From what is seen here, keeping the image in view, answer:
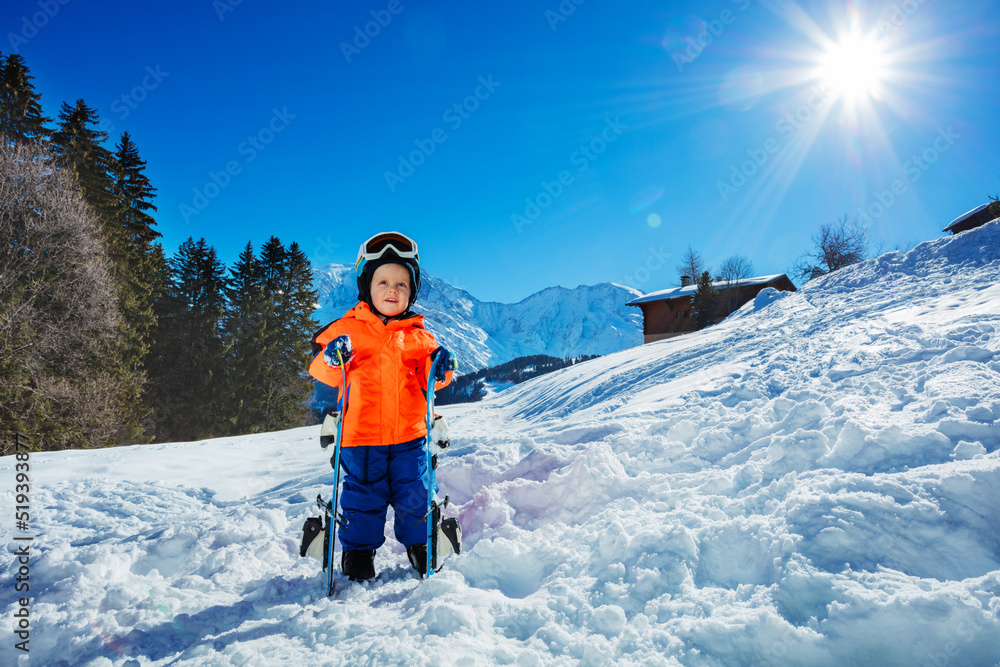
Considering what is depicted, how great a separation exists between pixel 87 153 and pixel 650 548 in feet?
86.7

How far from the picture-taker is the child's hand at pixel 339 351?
117 inches

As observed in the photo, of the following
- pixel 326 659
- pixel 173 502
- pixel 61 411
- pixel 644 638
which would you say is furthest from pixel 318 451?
pixel 61 411

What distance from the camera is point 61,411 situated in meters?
12.3

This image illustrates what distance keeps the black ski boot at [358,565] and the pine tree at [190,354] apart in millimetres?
24448

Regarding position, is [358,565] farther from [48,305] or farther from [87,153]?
[87,153]

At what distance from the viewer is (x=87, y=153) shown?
1845 centimetres

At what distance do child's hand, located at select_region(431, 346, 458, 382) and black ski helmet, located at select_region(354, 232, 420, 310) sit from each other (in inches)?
18.1

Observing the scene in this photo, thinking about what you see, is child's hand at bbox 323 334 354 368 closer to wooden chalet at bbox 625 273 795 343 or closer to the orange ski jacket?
the orange ski jacket

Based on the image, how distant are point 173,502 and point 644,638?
223 inches

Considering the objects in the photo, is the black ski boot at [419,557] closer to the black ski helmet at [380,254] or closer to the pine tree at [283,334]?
the black ski helmet at [380,254]

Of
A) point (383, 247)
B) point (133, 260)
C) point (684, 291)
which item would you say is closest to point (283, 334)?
point (133, 260)

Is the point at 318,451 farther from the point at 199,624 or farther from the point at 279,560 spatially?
the point at 199,624

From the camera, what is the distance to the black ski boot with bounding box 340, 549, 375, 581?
2908 mm

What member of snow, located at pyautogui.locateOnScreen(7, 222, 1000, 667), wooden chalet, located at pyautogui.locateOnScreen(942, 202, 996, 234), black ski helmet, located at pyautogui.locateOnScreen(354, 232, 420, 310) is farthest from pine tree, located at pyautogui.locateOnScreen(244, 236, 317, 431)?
wooden chalet, located at pyautogui.locateOnScreen(942, 202, 996, 234)
